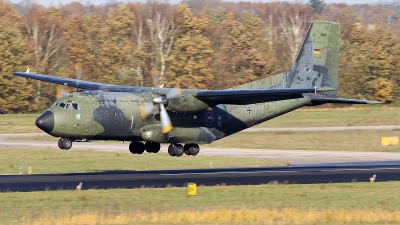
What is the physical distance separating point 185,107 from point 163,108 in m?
1.44

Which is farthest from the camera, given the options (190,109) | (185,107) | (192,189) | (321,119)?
(321,119)

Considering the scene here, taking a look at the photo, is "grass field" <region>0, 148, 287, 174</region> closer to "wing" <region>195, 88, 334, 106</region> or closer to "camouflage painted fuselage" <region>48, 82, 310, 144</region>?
"camouflage painted fuselage" <region>48, 82, 310, 144</region>

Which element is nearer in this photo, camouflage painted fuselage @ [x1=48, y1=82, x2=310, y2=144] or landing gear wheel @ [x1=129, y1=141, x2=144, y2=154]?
camouflage painted fuselage @ [x1=48, y1=82, x2=310, y2=144]

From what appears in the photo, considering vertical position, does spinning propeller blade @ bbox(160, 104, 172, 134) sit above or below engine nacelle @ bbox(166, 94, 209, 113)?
below

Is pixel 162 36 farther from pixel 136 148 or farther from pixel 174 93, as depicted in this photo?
pixel 174 93

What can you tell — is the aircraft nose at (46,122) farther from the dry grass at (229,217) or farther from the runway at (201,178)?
the dry grass at (229,217)

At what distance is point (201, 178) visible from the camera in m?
35.0

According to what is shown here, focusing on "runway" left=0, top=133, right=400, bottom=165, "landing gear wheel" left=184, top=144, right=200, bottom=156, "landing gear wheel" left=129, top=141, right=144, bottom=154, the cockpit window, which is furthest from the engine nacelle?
A: "runway" left=0, top=133, right=400, bottom=165

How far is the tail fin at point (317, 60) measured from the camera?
1547 inches

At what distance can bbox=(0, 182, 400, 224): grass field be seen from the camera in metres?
23.2

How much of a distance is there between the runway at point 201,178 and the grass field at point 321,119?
29.3m

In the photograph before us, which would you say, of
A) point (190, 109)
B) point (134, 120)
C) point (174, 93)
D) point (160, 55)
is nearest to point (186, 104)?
point (190, 109)

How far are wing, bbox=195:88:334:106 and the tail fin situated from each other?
465 centimetres

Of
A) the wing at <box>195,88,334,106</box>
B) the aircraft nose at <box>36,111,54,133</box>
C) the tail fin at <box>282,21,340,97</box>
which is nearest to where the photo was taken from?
the aircraft nose at <box>36,111,54,133</box>
